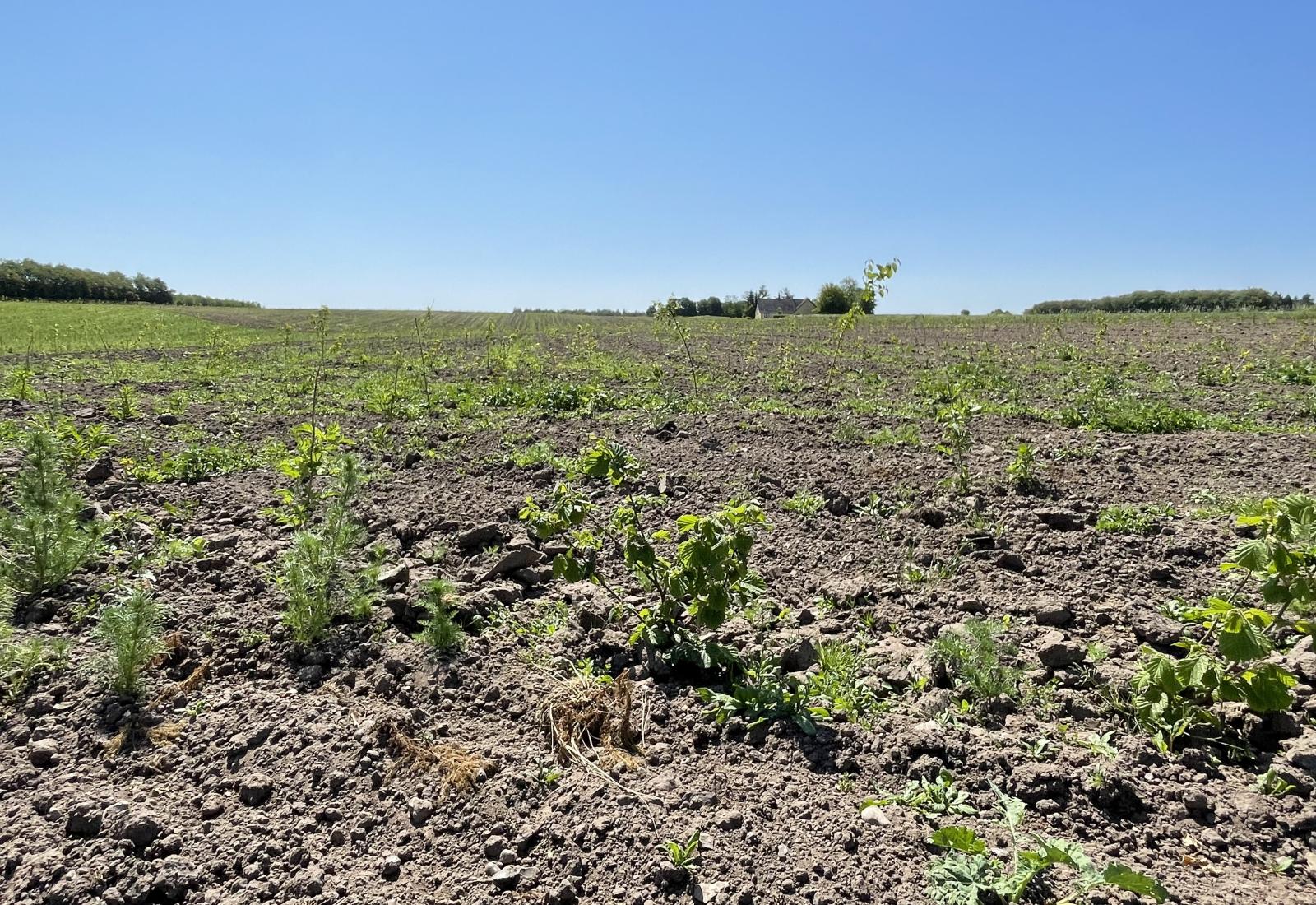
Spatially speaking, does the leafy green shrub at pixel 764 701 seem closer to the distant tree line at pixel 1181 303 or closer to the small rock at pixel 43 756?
the small rock at pixel 43 756

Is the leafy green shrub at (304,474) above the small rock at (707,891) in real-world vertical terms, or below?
above

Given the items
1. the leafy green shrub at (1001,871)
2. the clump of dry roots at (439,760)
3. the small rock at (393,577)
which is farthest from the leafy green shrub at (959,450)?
the clump of dry roots at (439,760)

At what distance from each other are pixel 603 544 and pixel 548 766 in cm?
214

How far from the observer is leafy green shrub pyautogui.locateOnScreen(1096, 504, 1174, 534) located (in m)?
4.65

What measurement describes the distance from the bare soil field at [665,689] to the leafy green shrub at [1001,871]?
14 mm

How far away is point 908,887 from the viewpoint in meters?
2.05

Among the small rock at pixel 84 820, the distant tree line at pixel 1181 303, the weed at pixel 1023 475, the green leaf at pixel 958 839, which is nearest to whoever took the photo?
the green leaf at pixel 958 839

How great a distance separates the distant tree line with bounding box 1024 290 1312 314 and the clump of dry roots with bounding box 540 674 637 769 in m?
41.3

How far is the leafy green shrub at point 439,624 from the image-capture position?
355 centimetres

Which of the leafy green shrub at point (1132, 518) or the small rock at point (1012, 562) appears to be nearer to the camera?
the small rock at point (1012, 562)

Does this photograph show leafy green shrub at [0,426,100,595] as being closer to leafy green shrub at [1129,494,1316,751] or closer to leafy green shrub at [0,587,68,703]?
leafy green shrub at [0,587,68,703]

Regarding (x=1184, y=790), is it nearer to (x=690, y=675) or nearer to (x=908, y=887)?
(x=908, y=887)

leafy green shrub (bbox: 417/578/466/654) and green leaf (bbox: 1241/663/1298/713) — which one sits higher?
green leaf (bbox: 1241/663/1298/713)

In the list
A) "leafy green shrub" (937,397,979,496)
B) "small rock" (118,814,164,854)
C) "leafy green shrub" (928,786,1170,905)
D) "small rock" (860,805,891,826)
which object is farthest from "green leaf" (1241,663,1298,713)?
"small rock" (118,814,164,854)
